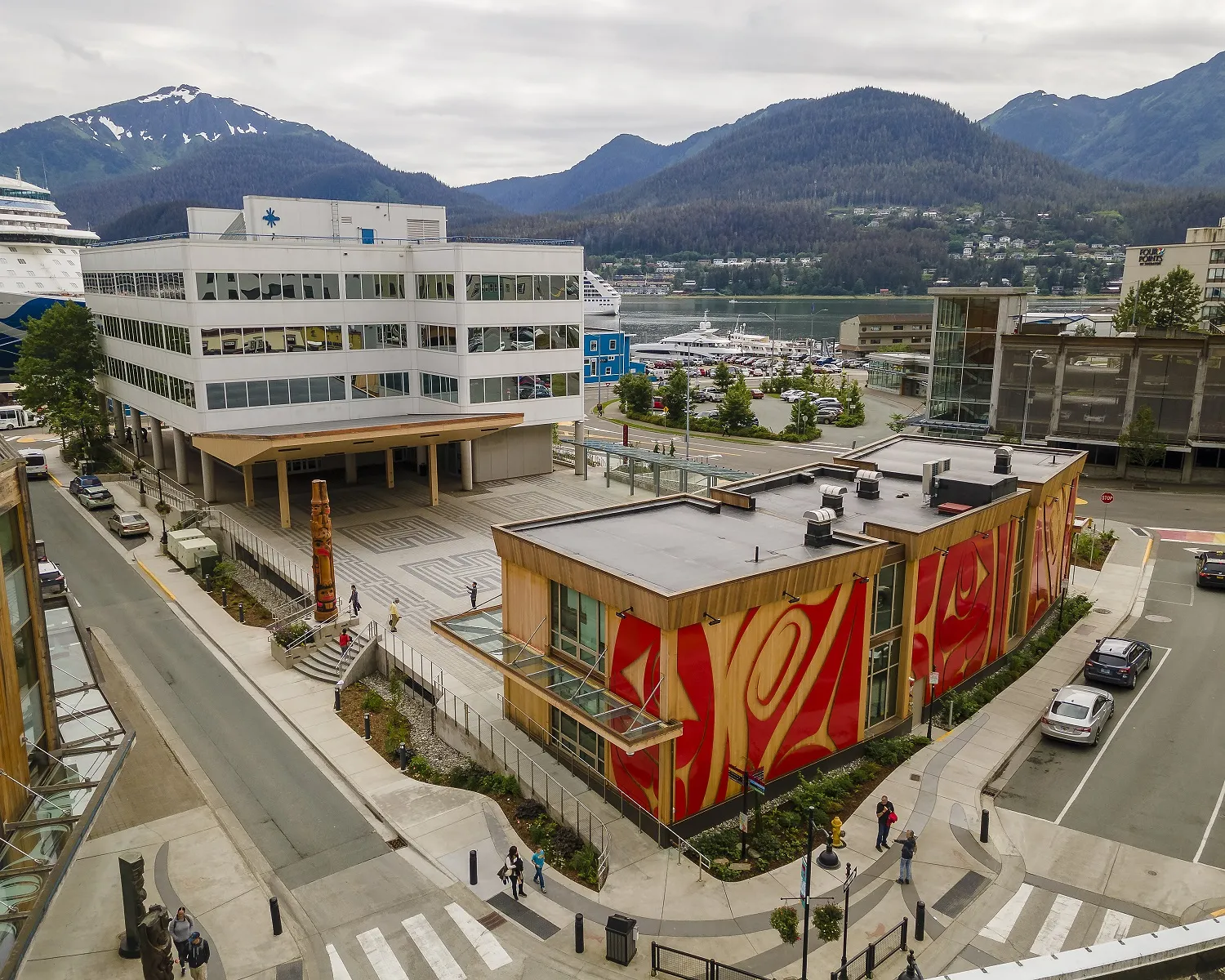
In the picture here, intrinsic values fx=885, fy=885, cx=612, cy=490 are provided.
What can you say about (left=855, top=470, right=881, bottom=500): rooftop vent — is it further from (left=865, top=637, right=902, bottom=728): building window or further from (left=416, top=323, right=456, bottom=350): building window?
(left=416, top=323, right=456, bottom=350): building window

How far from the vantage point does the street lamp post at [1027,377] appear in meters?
60.5

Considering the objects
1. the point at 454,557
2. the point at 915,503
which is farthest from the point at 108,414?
the point at 915,503

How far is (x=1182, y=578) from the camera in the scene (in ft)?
133

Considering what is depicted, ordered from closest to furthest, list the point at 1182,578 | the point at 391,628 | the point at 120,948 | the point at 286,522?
the point at 120,948
the point at 391,628
the point at 1182,578
the point at 286,522

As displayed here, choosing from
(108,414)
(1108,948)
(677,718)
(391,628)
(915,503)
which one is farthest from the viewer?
(108,414)

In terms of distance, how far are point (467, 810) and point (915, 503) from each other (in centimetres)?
1757

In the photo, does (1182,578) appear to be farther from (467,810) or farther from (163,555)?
(163,555)

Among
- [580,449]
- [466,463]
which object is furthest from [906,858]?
[580,449]

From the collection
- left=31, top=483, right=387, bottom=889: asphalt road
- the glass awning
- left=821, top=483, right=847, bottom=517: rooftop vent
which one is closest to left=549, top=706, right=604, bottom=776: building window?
the glass awning

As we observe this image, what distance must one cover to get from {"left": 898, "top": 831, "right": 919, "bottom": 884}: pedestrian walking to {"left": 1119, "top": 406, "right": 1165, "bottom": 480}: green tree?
45930 millimetres

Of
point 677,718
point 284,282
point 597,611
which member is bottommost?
point 677,718

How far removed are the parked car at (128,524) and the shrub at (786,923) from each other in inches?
1553

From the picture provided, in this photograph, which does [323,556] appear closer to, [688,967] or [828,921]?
[688,967]

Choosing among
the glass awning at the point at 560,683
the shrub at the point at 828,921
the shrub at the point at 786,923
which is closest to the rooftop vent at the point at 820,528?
the glass awning at the point at 560,683
